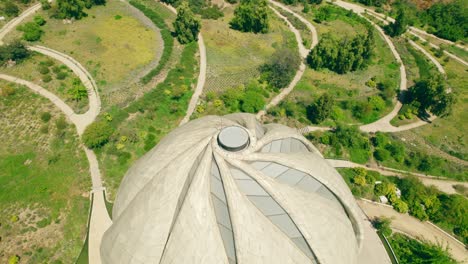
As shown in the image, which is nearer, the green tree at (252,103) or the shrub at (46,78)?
the green tree at (252,103)

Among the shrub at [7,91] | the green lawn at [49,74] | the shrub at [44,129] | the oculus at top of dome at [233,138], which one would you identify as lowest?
the shrub at [44,129]

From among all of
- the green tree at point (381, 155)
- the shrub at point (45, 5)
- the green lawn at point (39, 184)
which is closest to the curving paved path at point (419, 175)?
the green tree at point (381, 155)

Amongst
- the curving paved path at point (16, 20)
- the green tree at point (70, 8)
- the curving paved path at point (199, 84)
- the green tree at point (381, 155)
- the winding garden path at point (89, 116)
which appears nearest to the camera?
the winding garden path at point (89, 116)

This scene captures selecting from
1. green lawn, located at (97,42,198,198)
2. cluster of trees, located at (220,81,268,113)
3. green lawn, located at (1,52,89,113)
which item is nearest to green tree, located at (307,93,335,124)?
cluster of trees, located at (220,81,268,113)

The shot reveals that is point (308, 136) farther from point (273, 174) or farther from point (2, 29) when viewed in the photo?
point (2, 29)

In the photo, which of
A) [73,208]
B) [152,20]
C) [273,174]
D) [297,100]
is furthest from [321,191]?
[152,20]

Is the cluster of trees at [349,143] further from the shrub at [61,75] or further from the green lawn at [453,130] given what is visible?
the shrub at [61,75]

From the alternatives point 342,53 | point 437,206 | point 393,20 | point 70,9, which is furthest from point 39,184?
point 393,20

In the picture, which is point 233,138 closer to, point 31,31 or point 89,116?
point 89,116

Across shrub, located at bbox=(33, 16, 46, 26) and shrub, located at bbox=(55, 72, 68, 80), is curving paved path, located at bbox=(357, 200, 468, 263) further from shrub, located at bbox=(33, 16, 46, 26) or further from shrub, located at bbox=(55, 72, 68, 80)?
shrub, located at bbox=(33, 16, 46, 26)
